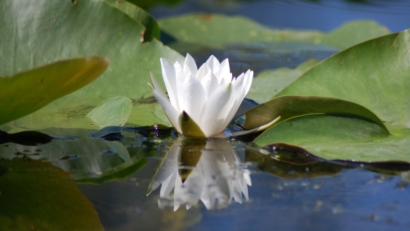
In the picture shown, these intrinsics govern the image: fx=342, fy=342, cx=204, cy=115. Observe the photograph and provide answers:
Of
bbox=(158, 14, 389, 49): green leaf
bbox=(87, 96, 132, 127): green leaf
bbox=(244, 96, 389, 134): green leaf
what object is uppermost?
bbox=(158, 14, 389, 49): green leaf

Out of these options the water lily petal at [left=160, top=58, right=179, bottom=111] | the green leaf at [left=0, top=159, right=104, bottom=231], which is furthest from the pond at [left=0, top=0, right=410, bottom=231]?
the water lily petal at [left=160, top=58, right=179, bottom=111]

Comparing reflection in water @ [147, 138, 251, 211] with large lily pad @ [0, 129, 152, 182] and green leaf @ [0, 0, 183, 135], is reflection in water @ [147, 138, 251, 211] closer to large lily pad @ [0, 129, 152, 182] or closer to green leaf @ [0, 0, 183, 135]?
large lily pad @ [0, 129, 152, 182]

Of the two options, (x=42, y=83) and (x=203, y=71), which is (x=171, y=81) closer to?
(x=203, y=71)

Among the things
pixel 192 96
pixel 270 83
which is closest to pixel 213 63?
pixel 192 96

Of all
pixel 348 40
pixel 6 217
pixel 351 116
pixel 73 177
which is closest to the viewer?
pixel 6 217

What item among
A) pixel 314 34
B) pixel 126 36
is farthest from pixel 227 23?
pixel 126 36

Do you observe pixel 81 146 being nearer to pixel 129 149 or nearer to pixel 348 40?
pixel 129 149
